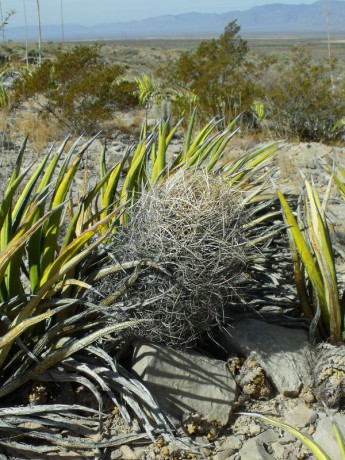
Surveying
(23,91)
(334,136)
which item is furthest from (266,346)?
(23,91)

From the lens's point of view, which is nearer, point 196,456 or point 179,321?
point 196,456

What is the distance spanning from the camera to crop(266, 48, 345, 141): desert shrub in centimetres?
916

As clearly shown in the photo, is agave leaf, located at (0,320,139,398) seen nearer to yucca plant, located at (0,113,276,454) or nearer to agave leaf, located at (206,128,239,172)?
yucca plant, located at (0,113,276,454)

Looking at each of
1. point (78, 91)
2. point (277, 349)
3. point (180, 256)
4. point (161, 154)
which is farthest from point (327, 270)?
point (78, 91)

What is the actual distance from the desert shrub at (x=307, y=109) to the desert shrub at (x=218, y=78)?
1.63ft

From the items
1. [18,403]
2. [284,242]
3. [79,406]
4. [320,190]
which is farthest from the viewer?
[320,190]

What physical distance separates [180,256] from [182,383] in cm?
56

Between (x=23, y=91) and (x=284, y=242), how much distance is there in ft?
23.3

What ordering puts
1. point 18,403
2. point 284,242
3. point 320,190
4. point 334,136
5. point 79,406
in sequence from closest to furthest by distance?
point 79,406
point 18,403
point 284,242
point 320,190
point 334,136

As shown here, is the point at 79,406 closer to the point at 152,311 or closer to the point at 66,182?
the point at 152,311

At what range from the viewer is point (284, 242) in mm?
3422

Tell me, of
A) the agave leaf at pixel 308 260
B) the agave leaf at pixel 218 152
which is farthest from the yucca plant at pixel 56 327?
the agave leaf at pixel 218 152

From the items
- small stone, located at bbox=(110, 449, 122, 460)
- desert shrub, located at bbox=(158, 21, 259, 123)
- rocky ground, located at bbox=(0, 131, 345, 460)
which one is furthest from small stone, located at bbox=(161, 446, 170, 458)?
desert shrub, located at bbox=(158, 21, 259, 123)

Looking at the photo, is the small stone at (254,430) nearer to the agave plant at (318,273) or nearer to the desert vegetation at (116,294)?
the desert vegetation at (116,294)
